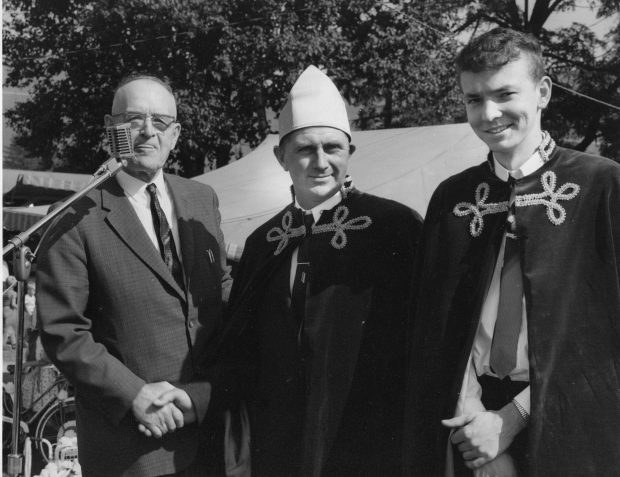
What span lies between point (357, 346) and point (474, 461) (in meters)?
0.52

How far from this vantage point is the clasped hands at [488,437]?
2014 millimetres

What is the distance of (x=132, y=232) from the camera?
2672 mm

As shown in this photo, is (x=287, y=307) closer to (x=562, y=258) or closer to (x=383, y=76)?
(x=562, y=258)

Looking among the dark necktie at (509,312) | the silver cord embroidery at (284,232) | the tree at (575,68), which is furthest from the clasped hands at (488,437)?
the tree at (575,68)

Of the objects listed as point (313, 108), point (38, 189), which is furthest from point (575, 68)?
point (313, 108)

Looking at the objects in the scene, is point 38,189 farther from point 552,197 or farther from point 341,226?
point 552,197

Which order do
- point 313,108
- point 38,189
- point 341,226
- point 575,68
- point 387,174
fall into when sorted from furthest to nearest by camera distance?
point 575,68 < point 38,189 < point 387,174 < point 313,108 < point 341,226

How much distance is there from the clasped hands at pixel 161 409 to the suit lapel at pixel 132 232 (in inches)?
13.3

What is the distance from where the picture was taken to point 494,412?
80.2 inches

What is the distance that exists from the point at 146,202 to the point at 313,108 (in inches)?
27.4

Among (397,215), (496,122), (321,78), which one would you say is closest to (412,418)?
(397,215)

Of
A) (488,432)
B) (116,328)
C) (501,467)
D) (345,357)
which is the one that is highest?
(116,328)

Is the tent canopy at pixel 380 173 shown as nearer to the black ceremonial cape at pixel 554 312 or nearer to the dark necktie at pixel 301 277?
the dark necktie at pixel 301 277

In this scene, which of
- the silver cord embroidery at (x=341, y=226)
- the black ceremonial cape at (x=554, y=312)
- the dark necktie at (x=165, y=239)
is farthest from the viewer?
the dark necktie at (x=165, y=239)
